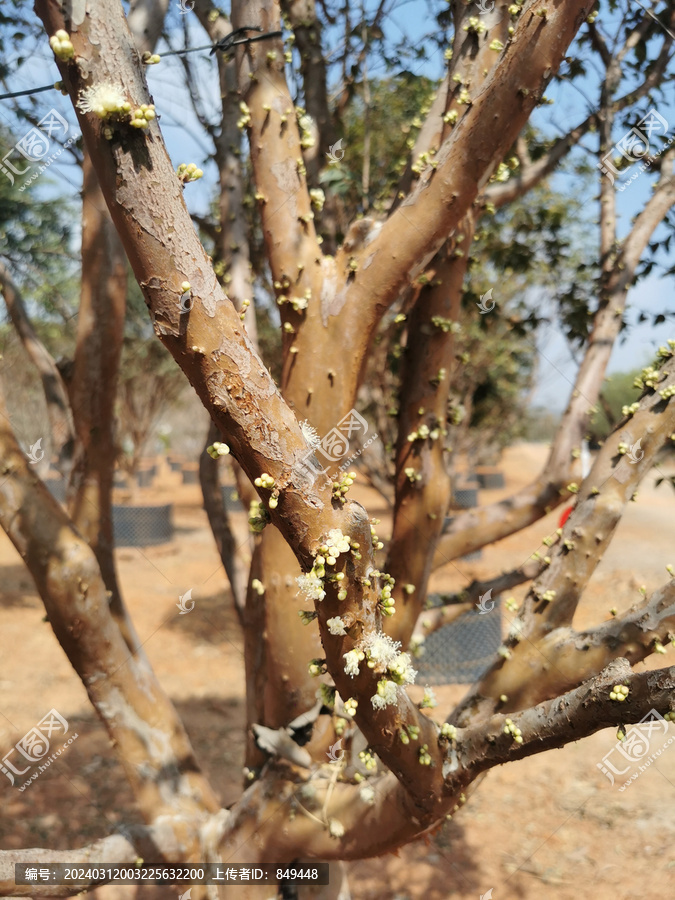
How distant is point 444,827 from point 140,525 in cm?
1093

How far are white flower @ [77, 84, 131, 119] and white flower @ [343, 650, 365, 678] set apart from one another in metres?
1.29

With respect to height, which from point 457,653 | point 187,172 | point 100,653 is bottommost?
point 457,653

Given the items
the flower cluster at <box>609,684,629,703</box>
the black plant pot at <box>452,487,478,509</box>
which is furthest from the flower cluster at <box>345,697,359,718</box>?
the black plant pot at <box>452,487,478,509</box>

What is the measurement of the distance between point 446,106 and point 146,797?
9.87 feet

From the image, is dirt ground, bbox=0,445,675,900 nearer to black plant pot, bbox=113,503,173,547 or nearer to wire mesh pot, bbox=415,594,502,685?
wire mesh pot, bbox=415,594,502,685

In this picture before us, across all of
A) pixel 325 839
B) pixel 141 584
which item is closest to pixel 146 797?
pixel 325 839

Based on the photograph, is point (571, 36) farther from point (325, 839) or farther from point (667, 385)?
point (325, 839)

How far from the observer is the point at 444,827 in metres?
3.21

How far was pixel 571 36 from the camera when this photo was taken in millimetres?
2188

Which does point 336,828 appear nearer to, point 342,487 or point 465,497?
point 342,487

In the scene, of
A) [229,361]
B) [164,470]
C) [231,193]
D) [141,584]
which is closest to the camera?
[229,361]

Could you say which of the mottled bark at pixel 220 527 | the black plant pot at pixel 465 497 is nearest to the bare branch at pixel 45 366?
the mottled bark at pixel 220 527

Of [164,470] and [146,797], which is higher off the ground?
[146,797]

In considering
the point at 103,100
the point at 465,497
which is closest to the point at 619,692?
the point at 103,100
